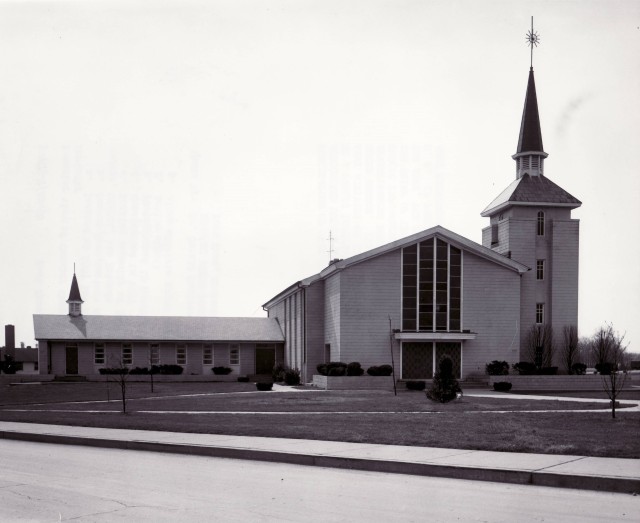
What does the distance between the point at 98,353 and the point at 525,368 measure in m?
29.9

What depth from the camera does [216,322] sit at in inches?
2420

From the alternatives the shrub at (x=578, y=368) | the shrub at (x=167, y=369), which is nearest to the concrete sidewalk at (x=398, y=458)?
the shrub at (x=578, y=368)

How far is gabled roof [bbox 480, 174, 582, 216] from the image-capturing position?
47.3 m

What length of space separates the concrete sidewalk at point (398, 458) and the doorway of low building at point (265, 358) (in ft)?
135

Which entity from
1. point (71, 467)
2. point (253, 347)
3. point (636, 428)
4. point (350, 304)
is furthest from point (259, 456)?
point (253, 347)

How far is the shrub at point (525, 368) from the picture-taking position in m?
43.9

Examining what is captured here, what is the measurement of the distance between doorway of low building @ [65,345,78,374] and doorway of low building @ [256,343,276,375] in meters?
12.7

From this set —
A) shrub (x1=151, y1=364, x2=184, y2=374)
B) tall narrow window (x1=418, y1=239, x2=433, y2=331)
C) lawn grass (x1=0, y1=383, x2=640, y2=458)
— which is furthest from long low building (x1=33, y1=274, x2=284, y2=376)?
lawn grass (x1=0, y1=383, x2=640, y2=458)

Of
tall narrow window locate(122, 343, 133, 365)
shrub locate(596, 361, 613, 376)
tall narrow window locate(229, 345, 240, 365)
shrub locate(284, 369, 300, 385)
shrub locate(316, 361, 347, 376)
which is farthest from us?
tall narrow window locate(229, 345, 240, 365)

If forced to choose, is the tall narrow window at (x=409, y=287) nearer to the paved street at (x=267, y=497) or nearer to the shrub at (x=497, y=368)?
the shrub at (x=497, y=368)

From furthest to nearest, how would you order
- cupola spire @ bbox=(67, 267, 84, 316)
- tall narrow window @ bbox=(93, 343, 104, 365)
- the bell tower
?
cupola spire @ bbox=(67, 267, 84, 316), tall narrow window @ bbox=(93, 343, 104, 365), the bell tower

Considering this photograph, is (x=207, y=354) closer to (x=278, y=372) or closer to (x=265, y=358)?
(x=265, y=358)

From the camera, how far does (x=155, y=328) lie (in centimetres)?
5938

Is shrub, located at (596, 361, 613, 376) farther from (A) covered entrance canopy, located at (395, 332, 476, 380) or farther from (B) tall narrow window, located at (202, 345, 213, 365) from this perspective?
(B) tall narrow window, located at (202, 345, 213, 365)
